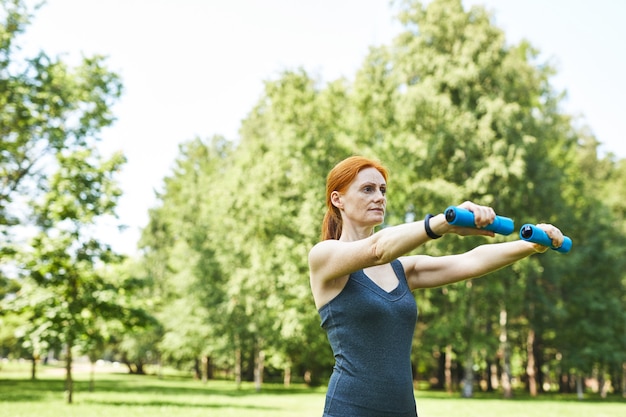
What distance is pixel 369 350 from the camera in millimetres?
2627

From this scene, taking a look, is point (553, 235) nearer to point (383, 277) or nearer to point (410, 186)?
point (383, 277)

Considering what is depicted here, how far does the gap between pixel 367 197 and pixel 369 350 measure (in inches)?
29.9

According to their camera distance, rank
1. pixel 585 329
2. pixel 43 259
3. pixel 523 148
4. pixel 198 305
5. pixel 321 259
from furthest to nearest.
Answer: pixel 198 305 < pixel 585 329 < pixel 523 148 < pixel 43 259 < pixel 321 259

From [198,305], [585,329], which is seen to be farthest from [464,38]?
[198,305]

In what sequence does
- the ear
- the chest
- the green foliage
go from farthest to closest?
the green foliage < the ear < the chest

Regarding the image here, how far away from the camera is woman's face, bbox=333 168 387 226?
9.66ft

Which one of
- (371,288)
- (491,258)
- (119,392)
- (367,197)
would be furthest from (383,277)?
(119,392)

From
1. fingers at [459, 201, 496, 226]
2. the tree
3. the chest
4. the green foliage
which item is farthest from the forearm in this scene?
the green foliage

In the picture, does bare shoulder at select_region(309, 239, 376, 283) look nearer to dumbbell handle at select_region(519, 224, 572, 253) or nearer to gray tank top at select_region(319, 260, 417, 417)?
gray tank top at select_region(319, 260, 417, 417)

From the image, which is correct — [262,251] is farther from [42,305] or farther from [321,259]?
[321,259]

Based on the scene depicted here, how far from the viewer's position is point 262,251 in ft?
116

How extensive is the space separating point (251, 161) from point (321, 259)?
36444 millimetres

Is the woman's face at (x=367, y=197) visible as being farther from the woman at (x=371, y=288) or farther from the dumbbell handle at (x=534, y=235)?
the dumbbell handle at (x=534, y=235)

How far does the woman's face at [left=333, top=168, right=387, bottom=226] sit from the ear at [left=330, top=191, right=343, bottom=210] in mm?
72
